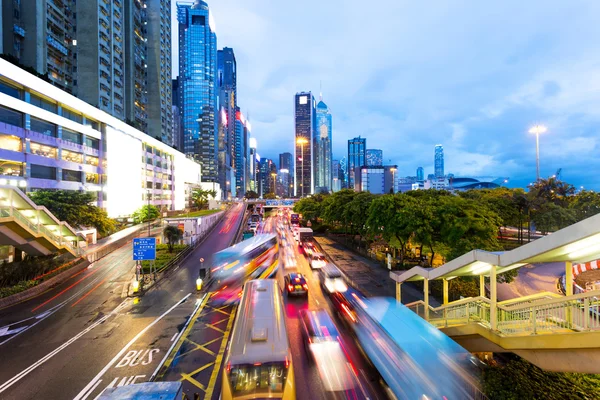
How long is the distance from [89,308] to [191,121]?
18546 centimetres

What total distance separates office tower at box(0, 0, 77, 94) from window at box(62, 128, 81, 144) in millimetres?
9549

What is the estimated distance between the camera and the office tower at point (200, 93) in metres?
183

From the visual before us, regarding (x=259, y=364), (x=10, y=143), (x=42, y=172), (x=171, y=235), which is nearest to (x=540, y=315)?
(x=259, y=364)

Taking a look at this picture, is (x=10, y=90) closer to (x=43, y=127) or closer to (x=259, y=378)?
(x=43, y=127)

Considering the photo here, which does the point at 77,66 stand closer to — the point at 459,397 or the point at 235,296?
the point at 235,296

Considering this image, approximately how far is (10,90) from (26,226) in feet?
104

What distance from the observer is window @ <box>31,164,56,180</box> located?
4155cm

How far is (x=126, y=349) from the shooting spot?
523 inches

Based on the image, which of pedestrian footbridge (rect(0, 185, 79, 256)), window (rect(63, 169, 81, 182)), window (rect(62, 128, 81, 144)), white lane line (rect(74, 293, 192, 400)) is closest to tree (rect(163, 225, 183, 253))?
pedestrian footbridge (rect(0, 185, 79, 256))

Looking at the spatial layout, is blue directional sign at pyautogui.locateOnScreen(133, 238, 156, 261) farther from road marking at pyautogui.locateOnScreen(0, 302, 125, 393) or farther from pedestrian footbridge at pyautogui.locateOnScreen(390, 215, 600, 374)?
pedestrian footbridge at pyautogui.locateOnScreen(390, 215, 600, 374)

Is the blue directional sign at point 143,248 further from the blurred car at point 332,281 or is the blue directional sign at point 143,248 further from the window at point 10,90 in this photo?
the window at point 10,90

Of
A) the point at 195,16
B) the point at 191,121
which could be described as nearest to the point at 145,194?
the point at 191,121

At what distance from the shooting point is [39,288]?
21.8m

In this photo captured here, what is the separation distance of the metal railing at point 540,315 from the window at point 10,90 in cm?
5748
